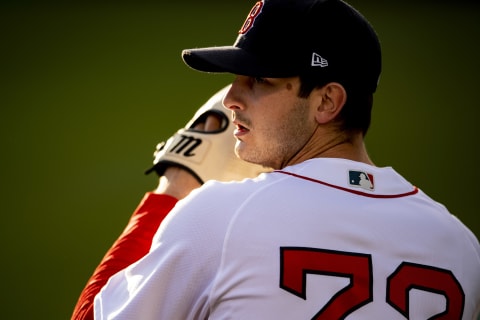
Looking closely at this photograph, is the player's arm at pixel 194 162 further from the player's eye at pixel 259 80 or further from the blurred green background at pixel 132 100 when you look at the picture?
the blurred green background at pixel 132 100

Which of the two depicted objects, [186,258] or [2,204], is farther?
[2,204]

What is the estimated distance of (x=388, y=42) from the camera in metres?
4.15

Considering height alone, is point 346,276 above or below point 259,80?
below

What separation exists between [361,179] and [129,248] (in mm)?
475

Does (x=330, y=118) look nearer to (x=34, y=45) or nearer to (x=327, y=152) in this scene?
(x=327, y=152)

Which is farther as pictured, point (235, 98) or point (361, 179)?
point (235, 98)

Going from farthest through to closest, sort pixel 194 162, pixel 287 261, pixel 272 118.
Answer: pixel 194 162 < pixel 272 118 < pixel 287 261

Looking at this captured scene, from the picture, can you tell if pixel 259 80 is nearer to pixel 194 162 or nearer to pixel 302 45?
pixel 302 45

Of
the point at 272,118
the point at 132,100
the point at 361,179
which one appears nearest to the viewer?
the point at 361,179

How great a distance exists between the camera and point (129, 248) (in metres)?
1.46

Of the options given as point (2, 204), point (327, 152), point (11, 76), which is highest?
point (327, 152)

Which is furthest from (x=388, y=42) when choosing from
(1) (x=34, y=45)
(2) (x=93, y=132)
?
(1) (x=34, y=45)

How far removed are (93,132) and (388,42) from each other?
5.44 feet

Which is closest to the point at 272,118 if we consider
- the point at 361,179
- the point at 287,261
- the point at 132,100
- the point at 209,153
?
the point at 361,179
